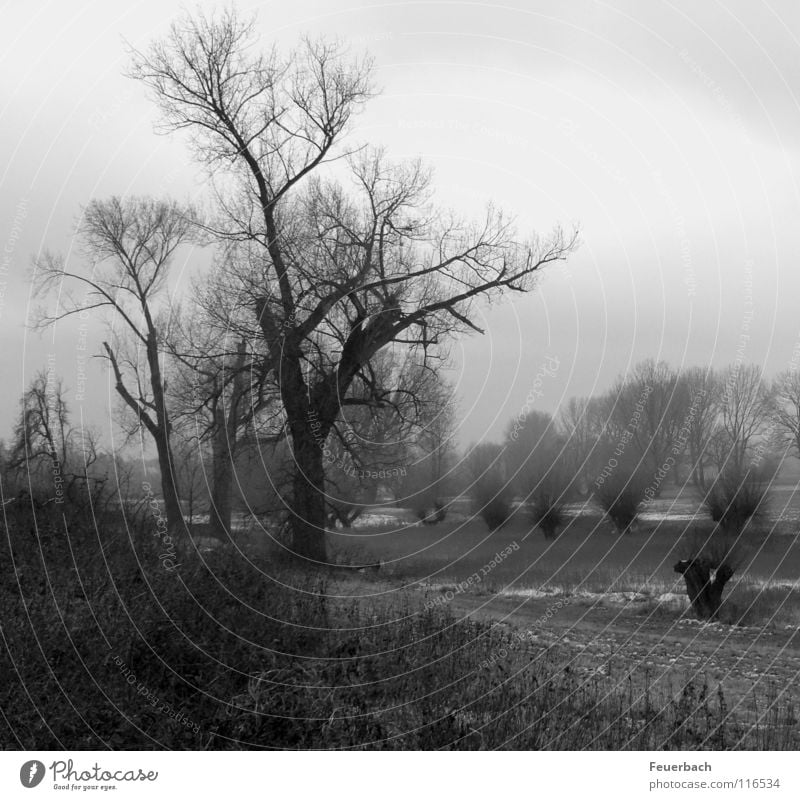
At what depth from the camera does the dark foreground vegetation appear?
8.03 m

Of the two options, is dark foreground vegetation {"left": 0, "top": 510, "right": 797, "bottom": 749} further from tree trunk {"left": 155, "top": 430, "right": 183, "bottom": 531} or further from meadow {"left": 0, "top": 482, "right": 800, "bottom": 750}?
tree trunk {"left": 155, "top": 430, "right": 183, "bottom": 531}

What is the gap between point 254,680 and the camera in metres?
9.12

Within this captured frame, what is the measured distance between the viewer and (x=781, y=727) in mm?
9023

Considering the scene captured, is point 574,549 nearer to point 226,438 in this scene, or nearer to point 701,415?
point 701,415

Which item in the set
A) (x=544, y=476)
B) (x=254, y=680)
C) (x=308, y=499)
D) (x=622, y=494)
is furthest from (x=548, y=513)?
(x=254, y=680)

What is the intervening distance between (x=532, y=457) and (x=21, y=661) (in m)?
23.4

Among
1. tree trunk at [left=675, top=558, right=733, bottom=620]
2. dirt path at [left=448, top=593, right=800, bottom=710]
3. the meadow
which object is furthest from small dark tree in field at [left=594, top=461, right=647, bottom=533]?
the meadow

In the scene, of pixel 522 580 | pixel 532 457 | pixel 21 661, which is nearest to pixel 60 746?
pixel 21 661

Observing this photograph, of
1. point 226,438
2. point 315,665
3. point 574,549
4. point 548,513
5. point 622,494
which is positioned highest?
point 226,438

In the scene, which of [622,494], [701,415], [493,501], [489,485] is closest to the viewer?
[701,415]

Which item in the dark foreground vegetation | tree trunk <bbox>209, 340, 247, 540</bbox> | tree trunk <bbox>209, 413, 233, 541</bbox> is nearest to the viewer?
the dark foreground vegetation
